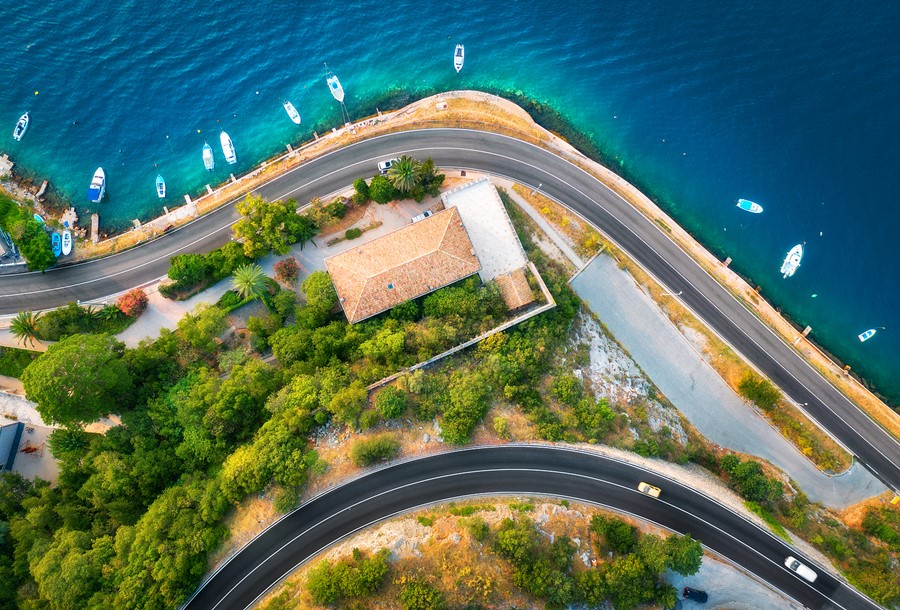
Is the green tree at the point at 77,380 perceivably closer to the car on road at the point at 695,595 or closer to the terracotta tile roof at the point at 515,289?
the terracotta tile roof at the point at 515,289

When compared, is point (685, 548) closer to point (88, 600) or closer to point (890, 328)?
point (890, 328)

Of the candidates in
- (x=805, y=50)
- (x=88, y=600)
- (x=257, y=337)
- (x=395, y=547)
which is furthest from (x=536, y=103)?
(x=88, y=600)

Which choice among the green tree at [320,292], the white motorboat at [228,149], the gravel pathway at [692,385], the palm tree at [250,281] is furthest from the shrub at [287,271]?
the gravel pathway at [692,385]

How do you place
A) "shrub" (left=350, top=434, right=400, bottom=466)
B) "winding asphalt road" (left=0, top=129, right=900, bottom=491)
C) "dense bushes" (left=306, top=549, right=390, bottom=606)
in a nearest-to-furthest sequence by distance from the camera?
1. "dense bushes" (left=306, top=549, right=390, bottom=606)
2. "shrub" (left=350, top=434, right=400, bottom=466)
3. "winding asphalt road" (left=0, top=129, right=900, bottom=491)

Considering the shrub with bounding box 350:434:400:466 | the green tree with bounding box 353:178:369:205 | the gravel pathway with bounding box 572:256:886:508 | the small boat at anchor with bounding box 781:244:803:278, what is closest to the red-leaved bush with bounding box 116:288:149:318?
the green tree with bounding box 353:178:369:205

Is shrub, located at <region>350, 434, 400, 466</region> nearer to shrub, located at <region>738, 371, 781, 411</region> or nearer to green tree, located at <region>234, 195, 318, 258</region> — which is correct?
green tree, located at <region>234, 195, 318, 258</region>

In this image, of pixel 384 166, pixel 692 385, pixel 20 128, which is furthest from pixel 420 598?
pixel 20 128
